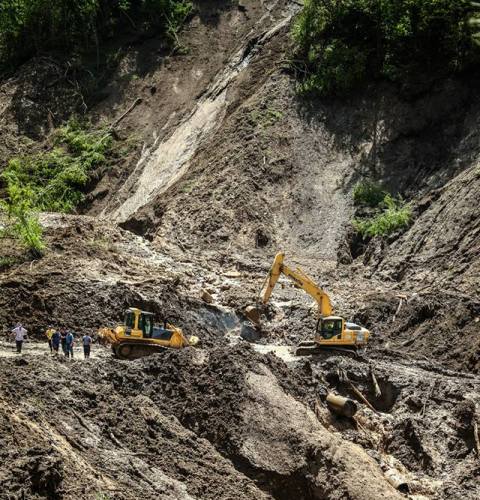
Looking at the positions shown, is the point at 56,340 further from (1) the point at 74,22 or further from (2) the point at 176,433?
(1) the point at 74,22

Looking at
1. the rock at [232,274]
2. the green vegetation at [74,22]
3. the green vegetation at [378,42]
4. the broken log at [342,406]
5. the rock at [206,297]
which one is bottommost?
the broken log at [342,406]

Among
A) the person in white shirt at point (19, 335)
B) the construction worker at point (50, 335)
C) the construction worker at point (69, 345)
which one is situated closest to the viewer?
the construction worker at point (69, 345)

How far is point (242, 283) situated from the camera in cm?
3061

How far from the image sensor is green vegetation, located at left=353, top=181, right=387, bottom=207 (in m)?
34.5

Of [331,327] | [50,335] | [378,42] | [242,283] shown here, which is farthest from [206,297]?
[378,42]

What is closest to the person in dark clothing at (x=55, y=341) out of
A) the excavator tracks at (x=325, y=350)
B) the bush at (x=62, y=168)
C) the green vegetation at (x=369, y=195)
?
the excavator tracks at (x=325, y=350)

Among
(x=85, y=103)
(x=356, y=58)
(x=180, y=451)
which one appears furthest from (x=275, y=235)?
(x=180, y=451)

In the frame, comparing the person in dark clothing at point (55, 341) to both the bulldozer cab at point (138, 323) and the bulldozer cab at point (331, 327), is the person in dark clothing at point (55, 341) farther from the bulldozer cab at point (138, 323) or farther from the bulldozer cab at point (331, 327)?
the bulldozer cab at point (331, 327)

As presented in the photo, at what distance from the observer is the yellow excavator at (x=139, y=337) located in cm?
2344

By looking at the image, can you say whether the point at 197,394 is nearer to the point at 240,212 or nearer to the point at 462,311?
the point at 462,311

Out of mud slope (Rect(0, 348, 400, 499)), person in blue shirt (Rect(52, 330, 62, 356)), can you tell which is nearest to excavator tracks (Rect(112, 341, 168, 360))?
person in blue shirt (Rect(52, 330, 62, 356))

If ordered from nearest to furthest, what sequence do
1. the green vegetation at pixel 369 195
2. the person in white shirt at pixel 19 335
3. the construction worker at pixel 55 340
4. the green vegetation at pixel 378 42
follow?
the person in white shirt at pixel 19 335
the construction worker at pixel 55 340
the green vegetation at pixel 369 195
the green vegetation at pixel 378 42

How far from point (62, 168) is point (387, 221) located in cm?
1500

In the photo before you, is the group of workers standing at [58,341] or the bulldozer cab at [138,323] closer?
the group of workers standing at [58,341]
